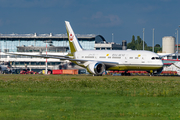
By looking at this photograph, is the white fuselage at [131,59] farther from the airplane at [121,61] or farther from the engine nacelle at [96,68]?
the engine nacelle at [96,68]

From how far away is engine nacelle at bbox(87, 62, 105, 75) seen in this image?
55.7m

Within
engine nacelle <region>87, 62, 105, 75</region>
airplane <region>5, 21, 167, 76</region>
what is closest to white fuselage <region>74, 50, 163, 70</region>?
airplane <region>5, 21, 167, 76</region>

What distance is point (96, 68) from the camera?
56.1 metres

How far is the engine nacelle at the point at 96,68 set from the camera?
55734 mm

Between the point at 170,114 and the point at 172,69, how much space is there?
70970 mm

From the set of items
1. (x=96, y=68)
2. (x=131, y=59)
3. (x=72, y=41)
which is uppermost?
(x=72, y=41)

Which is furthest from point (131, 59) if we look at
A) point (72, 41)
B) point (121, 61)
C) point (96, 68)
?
Answer: point (72, 41)

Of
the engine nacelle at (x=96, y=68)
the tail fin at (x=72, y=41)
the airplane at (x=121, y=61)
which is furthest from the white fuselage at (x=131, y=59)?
the tail fin at (x=72, y=41)

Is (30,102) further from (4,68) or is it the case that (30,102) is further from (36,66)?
(36,66)

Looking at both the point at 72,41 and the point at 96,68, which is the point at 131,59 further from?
the point at 72,41

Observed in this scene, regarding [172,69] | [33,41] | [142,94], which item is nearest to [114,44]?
[33,41]

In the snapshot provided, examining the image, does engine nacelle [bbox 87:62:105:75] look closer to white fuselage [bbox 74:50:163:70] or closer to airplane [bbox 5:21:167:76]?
airplane [bbox 5:21:167:76]

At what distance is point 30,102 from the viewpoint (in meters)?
20.8

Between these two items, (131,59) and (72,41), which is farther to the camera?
(72,41)
